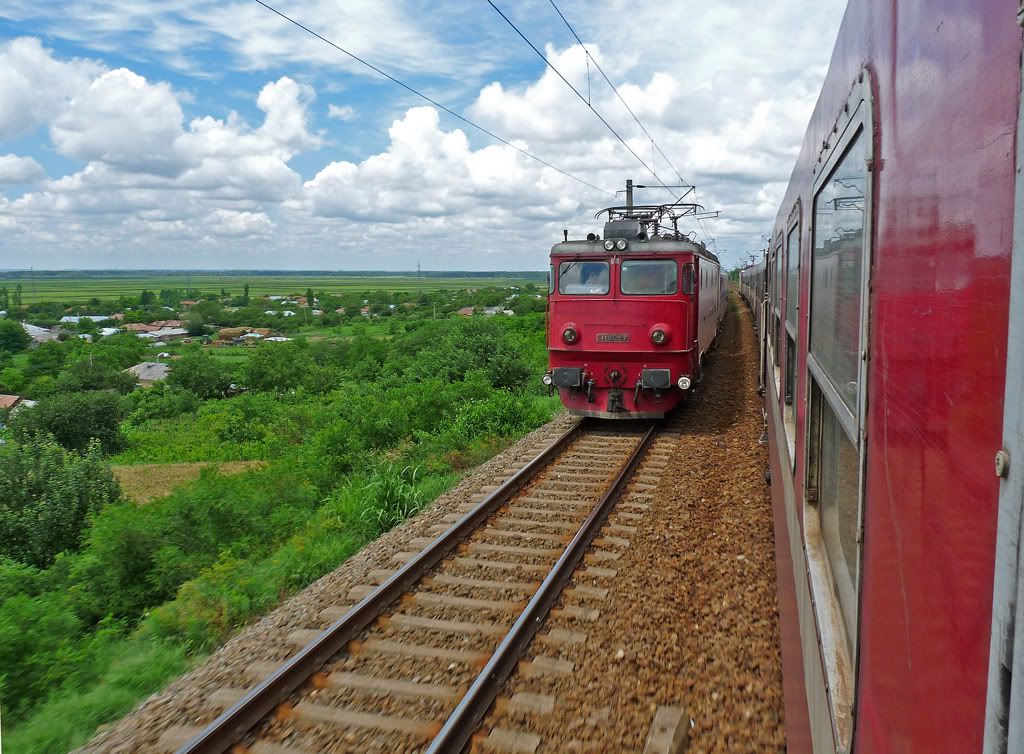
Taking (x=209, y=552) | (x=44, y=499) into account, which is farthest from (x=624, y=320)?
(x=44, y=499)

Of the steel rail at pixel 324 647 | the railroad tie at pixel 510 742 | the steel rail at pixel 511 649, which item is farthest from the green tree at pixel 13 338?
the railroad tie at pixel 510 742

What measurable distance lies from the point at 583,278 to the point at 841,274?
359 inches

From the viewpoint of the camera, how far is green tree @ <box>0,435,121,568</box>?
555 inches

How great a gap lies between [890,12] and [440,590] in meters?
5.27

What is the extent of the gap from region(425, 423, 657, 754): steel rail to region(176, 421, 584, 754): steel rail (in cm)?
106

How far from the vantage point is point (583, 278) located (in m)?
11.5

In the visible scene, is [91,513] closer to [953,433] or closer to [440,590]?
[440,590]

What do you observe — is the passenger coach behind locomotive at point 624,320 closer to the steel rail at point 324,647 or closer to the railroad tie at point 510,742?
the steel rail at point 324,647

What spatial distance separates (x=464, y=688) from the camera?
15.2 feet

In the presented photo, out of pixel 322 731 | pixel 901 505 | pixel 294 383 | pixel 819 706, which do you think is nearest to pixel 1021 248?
pixel 901 505

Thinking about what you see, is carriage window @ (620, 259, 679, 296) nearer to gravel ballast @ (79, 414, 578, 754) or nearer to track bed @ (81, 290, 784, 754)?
track bed @ (81, 290, 784, 754)

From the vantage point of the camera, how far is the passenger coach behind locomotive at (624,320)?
439 inches

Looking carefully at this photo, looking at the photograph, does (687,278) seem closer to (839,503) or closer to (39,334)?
(839,503)

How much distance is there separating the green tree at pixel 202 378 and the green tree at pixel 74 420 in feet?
35.4
